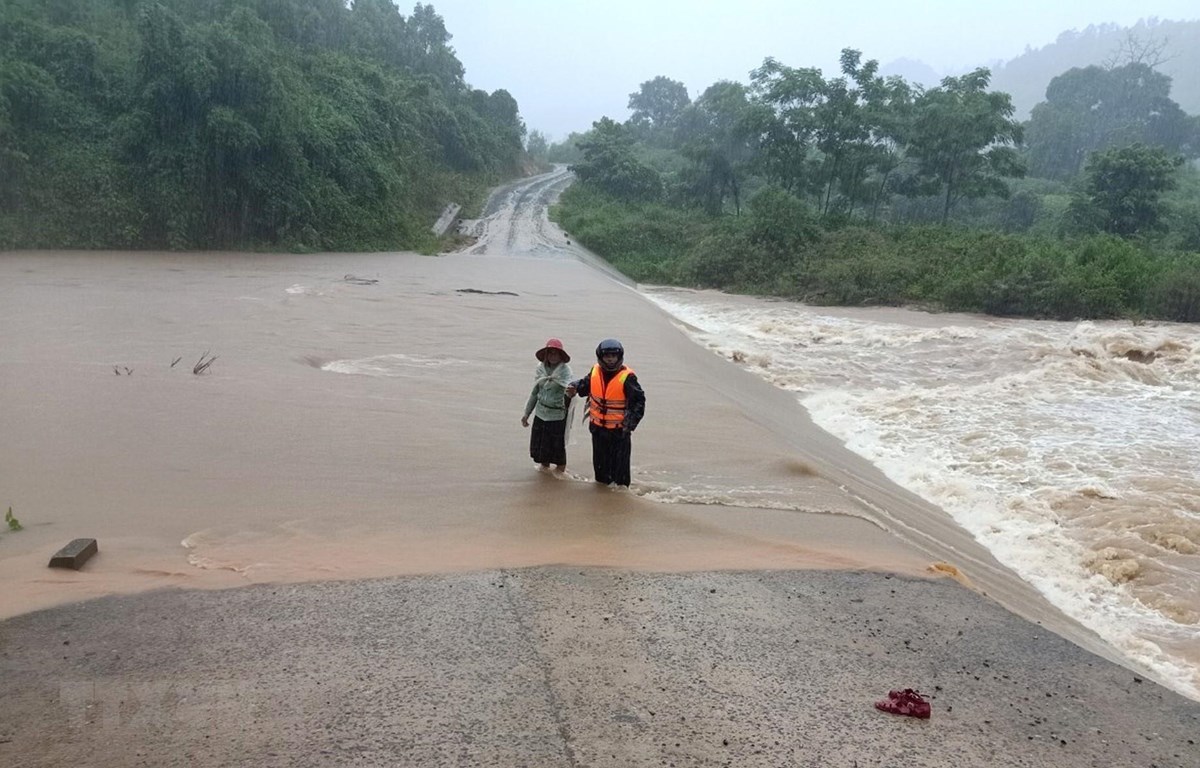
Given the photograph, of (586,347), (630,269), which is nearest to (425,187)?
(630,269)

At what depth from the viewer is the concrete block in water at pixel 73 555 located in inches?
193

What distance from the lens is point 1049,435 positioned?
1072 centimetres

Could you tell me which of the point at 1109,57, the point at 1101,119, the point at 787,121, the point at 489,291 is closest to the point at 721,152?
the point at 787,121

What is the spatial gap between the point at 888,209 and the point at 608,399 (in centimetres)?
4303

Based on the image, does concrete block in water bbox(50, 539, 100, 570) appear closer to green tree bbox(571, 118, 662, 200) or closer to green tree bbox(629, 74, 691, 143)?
green tree bbox(571, 118, 662, 200)

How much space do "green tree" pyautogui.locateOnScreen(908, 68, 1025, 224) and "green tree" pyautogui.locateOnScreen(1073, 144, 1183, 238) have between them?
284 cm

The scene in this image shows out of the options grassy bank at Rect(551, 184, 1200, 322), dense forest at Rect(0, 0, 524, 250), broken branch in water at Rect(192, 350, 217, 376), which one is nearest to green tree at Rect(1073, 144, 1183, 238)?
grassy bank at Rect(551, 184, 1200, 322)

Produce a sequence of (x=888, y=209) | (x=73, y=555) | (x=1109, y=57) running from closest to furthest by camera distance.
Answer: (x=73, y=555)
(x=888, y=209)
(x=1109, y=57)

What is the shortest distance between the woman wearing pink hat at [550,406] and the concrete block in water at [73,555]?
3.09 m

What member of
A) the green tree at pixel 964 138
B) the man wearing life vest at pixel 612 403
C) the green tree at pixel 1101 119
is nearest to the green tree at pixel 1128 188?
the green tree at pixel 964 138

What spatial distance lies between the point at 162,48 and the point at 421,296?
12.6 m

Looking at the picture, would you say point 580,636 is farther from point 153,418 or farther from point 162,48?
point 162,48

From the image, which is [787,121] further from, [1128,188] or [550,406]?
[550,406]

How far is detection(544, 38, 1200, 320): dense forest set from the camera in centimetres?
2266
